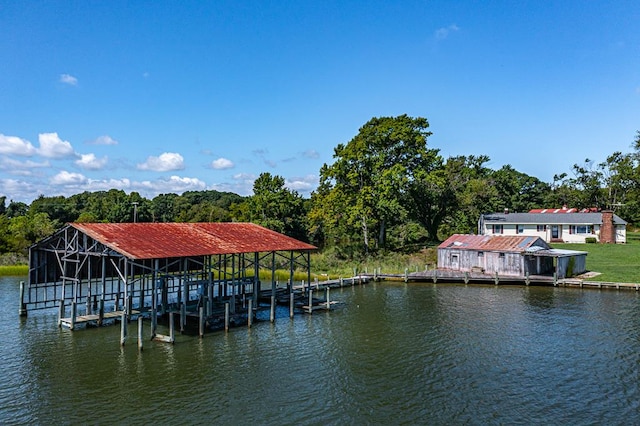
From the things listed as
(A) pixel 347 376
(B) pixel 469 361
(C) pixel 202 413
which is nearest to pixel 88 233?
(C) pixel 202 413

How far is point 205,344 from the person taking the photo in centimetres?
Answer: 2434

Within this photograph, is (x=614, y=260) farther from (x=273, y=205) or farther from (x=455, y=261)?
(x=273, y=205)

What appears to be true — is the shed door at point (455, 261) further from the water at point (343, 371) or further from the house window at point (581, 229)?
the house window at point (581, 229)

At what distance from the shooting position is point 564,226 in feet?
221

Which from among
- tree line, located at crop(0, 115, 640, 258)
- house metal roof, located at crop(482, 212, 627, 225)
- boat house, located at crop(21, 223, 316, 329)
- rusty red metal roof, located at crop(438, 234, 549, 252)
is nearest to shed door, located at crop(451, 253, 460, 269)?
rusty red metal roof, located at crop(438, 234, 549, 252)

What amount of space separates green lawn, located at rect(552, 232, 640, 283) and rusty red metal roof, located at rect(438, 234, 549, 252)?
594cm

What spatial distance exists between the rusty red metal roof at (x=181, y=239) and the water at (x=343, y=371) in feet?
14.8

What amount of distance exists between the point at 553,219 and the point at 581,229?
150 inches

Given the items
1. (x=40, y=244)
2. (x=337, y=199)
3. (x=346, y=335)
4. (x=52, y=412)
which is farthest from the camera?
(x=337, y=199)

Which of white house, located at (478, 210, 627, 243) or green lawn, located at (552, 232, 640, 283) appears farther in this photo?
white house, located at (478, 210, 627, 243)

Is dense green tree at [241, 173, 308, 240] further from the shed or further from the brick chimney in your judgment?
the brick chimney

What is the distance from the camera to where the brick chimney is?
214 ft

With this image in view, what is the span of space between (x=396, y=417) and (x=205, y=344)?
11528mm

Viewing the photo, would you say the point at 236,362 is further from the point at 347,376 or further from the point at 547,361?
the point at 547,361
